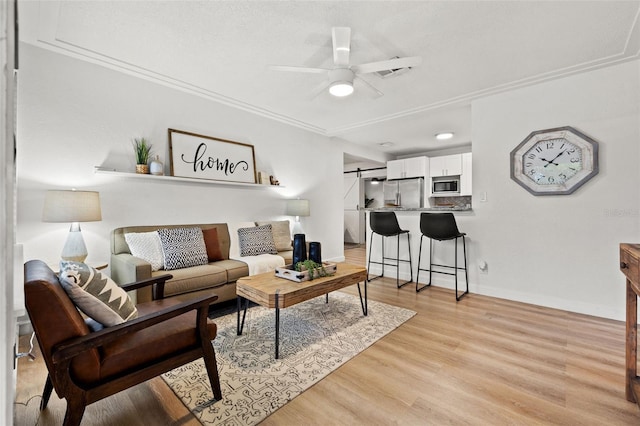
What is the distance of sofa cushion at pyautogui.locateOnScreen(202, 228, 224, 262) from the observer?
3.25m

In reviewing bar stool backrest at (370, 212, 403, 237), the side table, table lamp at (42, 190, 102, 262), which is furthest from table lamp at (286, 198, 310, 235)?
the side table

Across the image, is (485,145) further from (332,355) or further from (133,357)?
(133,357)

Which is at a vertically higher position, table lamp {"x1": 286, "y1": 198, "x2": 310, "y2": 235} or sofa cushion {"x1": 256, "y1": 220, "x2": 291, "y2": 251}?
table lamp {"x1": 286, "y1": 198, "x2": 310, "y2": 235}

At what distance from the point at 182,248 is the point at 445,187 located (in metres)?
5.50

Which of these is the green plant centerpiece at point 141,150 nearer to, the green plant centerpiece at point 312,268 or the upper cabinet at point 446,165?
the green plant centerpiece at point 312,268

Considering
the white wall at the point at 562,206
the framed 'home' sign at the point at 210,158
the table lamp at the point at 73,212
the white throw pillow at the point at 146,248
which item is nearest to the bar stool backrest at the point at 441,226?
the white wall at the point at 562,206

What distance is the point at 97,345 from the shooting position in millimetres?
1193

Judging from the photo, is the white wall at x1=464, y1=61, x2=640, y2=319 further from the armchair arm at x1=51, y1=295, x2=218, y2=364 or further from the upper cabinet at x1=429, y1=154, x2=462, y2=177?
the armchair arm at x1=51, y1=295, x2=218, y2=364

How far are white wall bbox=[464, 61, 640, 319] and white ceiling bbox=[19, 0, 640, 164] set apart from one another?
22 centimetres

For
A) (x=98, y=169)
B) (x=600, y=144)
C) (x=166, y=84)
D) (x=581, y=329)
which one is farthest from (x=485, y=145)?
(x=98, y=169)

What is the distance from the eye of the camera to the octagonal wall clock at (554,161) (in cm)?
286

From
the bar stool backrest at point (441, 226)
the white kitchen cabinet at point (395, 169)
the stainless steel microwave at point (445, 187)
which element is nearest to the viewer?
the bar stool backrest at point (441, 226)

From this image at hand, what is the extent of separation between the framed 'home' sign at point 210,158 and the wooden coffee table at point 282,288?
5.80 ft

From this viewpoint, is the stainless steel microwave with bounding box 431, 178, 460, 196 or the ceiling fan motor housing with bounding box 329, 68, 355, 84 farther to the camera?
the stainless steel microwave with bounding box 431, 178, 460, 196
